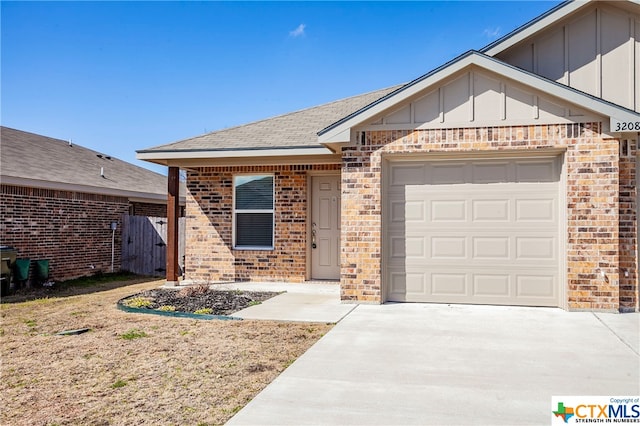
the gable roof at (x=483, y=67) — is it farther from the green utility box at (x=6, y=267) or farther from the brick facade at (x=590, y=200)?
the green utility box at (x=6, y=267)

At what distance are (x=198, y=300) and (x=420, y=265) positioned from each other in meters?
4.07

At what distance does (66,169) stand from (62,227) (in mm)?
2252

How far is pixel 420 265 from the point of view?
26.7 ft

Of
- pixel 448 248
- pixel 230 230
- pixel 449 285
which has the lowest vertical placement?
pixel 449 285

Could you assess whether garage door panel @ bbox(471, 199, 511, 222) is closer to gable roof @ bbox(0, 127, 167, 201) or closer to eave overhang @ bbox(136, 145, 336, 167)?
eave overhang @ bbox(136, 145, 336, 167)

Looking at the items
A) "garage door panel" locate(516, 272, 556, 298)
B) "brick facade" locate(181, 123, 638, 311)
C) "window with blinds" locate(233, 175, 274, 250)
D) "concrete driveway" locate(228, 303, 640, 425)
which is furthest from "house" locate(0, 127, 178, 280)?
"garage door panel" locate(516, 272, 556, 298)

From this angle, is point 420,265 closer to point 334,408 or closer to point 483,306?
point 483,306

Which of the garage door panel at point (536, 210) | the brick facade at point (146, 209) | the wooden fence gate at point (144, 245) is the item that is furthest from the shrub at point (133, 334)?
the brick facade at point (146, 209)

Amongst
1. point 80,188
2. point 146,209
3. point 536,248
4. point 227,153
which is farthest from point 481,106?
point 146,209

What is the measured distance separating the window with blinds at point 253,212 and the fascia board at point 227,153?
1.40 meters

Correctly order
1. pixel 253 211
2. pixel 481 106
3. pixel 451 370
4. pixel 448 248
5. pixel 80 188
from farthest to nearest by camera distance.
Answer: pixel 80 188, pixel 253 211, pixel 448 248, pixel 481 106, pixel 451 370

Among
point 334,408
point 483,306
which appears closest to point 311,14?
point 483,306

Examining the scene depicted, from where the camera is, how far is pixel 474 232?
7.91m

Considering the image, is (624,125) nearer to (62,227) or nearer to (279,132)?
(279,132)
